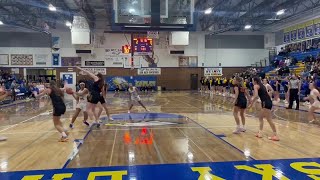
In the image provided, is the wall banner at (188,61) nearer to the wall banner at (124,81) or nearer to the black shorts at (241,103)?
the wall banner at (124,81)

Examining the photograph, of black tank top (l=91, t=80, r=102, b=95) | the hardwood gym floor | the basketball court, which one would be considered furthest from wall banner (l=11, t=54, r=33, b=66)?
black tank top (l=91, t=80, r=102, b=95)

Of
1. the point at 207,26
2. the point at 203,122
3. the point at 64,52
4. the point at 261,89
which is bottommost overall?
the point at 203,122

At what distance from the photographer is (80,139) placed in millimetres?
9508

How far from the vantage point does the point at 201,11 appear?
96.8 ft

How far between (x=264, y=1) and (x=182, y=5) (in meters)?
16.5

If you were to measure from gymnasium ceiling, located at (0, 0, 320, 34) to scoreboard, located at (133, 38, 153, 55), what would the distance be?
3.61 meters

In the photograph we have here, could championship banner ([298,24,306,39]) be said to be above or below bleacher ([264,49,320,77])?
above

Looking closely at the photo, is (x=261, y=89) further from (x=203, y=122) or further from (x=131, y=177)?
(x=131, y=177)

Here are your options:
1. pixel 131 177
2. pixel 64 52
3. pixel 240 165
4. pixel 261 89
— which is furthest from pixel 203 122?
pixel 64 52

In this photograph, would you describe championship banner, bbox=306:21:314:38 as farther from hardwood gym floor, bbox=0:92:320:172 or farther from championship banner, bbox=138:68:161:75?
hardwood gym floor, bbox=0:92:320:172

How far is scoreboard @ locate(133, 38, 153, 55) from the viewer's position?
31062mm

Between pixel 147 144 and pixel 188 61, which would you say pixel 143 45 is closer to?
pixel 188 61

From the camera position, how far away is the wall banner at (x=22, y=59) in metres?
40.4

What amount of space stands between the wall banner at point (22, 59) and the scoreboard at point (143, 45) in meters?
16.5
